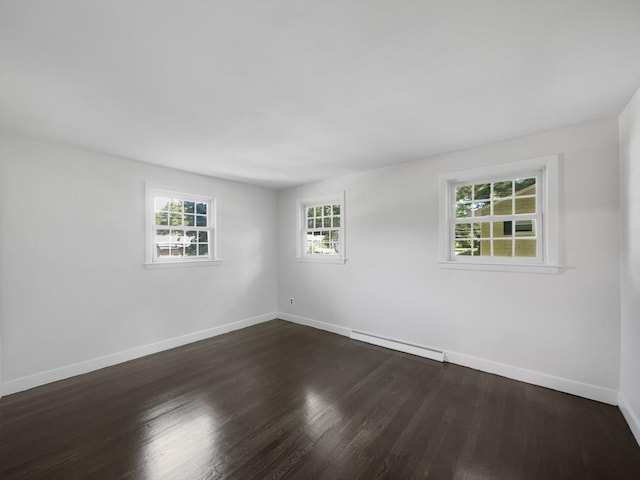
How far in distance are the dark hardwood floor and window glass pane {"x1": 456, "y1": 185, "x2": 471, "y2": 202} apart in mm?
1982

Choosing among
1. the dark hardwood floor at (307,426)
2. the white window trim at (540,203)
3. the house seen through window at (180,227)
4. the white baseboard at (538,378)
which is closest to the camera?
the dark hardwood floor at (307,426)

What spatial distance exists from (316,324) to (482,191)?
3.17 m

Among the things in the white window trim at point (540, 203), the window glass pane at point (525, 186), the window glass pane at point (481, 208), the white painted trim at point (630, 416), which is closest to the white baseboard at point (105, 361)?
the white window trim at point (540, 203)

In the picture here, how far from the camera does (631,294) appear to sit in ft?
7.02

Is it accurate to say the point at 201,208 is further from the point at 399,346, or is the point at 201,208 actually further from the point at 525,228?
the point at 525,228

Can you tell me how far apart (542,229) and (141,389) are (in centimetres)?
435

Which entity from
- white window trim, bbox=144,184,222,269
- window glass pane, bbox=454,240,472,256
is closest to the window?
white window trim, bbox=144,184,222,269

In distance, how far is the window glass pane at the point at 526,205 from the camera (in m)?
2.91

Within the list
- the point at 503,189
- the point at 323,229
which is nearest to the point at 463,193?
the point at 503,189

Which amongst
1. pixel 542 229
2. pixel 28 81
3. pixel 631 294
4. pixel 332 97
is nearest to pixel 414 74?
pixel 332 97

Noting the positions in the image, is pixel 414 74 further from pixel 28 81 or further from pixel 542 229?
pixel 28 81

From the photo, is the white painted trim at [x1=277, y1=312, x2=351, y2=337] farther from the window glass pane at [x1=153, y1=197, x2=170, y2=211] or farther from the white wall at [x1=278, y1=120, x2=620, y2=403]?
the window glass pane at [x1=153, y1=197, x2=170, y2=211]

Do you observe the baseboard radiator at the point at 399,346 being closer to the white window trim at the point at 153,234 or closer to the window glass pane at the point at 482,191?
the window glass pane at the point at 482,191

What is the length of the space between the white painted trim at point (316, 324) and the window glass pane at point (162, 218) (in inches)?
103
